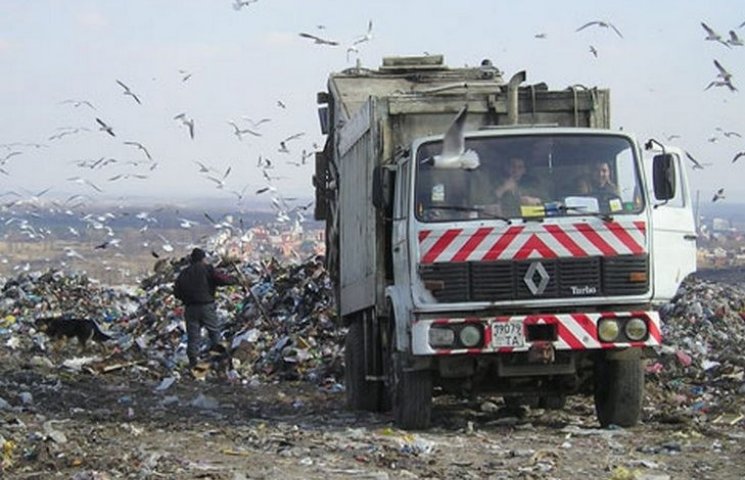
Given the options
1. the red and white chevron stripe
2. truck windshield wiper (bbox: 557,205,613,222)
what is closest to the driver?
truck windshield wiper (bbox: 557,205,613,222)

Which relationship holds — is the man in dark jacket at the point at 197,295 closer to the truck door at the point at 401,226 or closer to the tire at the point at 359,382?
the tire at the point at 359,382

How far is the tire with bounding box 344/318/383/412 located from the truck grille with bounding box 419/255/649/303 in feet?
8.46

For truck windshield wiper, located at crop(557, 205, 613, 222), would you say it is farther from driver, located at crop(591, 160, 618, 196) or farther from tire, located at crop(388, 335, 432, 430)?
tire, located at crop(388, 335, 432, 430)

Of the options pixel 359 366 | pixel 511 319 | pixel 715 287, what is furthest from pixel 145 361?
pixel 511 319

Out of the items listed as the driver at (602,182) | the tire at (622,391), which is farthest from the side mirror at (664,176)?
the tire at (622,391)

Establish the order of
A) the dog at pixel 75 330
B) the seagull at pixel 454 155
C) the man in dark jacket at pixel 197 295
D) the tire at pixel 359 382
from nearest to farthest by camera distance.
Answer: the seagull at pixel 454 155 < the tire at pixel 359 382 < the man in dark jacket at pixel 197 295 < the dog at pixel 75 330

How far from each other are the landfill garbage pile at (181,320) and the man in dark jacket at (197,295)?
1.67 ft

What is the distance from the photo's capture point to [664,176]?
9.72 meters

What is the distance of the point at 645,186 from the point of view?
977 centimetres

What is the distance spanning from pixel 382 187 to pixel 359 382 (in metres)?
2.59

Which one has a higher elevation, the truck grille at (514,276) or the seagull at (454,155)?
the seagull at (454,155)

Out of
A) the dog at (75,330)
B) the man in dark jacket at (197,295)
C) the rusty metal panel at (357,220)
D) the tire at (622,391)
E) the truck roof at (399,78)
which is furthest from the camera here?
the dog at (75,330)

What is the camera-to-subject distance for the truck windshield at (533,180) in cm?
972

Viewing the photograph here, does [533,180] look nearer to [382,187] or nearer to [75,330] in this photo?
[382,187]
